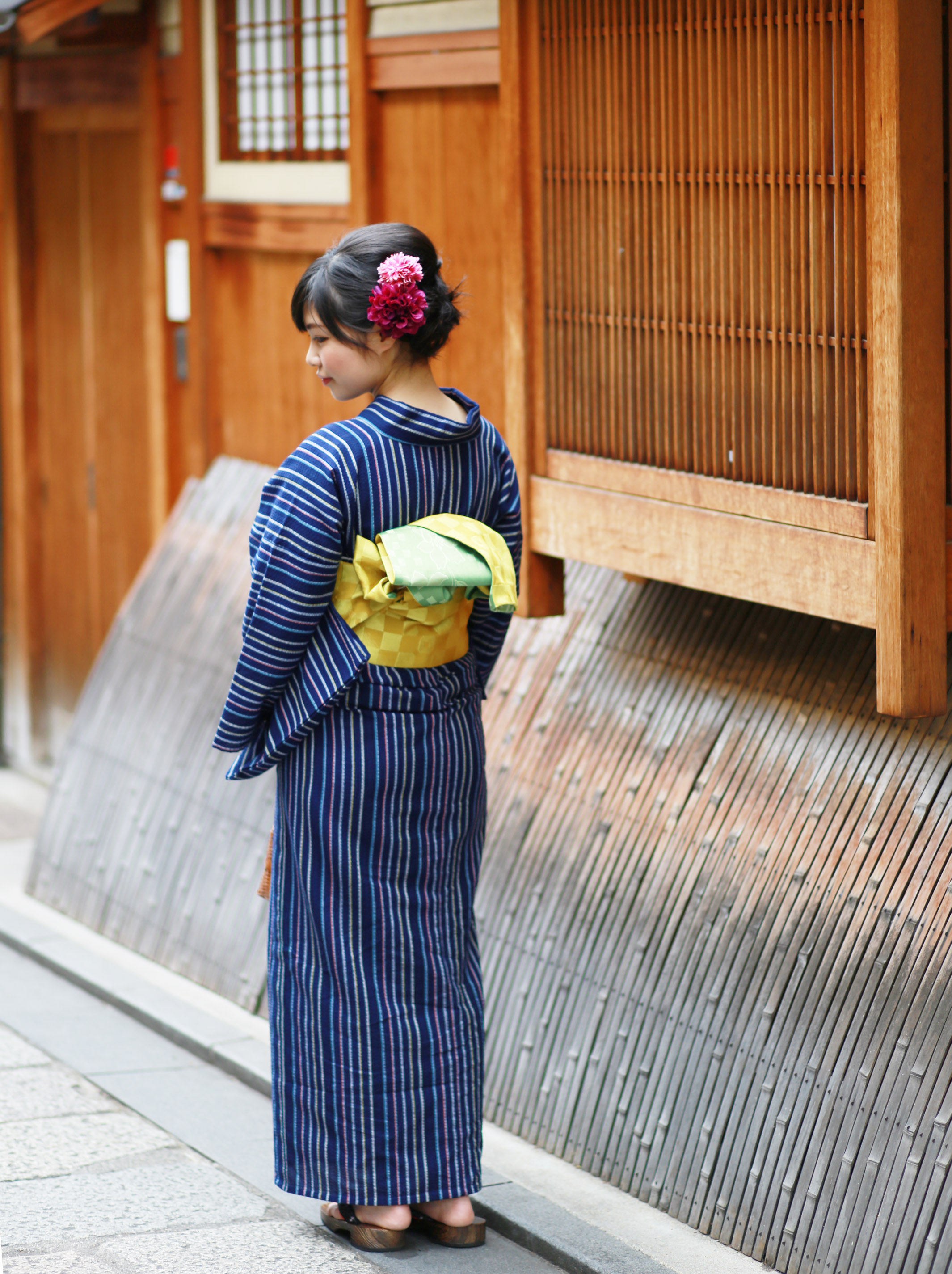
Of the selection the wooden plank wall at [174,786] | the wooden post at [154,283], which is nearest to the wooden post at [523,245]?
the wooden plank wall at [174,786]

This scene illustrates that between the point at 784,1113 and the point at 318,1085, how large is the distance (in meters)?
1.00

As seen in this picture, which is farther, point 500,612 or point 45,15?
point 45,15

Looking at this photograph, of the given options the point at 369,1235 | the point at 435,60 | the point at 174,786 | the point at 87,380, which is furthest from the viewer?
the point at 87,380

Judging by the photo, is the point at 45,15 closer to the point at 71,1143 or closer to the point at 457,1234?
the point at 71,1143

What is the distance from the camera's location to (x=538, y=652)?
17.1ft

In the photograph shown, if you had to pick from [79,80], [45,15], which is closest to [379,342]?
[45,15]

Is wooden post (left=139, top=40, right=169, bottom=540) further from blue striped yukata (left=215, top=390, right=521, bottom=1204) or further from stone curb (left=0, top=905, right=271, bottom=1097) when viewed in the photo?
blue striped yukata (left=215, top=390, right=521, bottom=1204)

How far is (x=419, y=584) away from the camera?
3678 millimetres

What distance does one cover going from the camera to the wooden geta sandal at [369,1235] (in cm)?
395

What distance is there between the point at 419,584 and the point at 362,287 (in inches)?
24.8

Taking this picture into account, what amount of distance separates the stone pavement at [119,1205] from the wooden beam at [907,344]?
177cm

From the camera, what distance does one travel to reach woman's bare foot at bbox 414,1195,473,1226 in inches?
157

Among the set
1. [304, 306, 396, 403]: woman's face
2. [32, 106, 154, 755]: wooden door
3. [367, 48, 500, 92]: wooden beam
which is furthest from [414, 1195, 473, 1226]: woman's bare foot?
[32, 106, 154, 755]: wooden door

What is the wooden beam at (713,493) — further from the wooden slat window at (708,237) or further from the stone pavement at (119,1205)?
the stone pavement at (119,1205)
